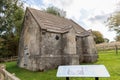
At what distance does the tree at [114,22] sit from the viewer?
3367 centimetres

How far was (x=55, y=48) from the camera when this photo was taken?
19844 millimetres

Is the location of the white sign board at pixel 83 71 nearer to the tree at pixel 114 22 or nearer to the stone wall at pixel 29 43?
the stone wall at pixel 29 43

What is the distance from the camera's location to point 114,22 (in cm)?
3512

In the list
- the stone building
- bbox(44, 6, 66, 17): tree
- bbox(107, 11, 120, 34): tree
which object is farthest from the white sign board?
bbox(44, 6, 66, 17): tree

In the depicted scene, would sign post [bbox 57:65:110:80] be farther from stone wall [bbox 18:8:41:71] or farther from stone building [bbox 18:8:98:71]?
stone wall [bbox 18:8:41:71]

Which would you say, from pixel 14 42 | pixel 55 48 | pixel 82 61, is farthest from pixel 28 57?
pixel 14 42

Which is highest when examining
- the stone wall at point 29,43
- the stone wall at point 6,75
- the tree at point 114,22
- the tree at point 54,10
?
the tree at point 54,10

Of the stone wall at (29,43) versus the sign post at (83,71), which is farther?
the stone wall at (29,43)

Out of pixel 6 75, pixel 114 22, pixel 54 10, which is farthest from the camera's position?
pixel 54 10

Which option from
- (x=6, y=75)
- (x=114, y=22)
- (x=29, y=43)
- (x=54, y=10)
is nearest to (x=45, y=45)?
(x=29, y=43)

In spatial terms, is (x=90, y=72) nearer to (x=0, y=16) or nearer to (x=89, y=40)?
(x=89, y=40)

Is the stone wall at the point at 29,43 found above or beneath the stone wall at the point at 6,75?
above

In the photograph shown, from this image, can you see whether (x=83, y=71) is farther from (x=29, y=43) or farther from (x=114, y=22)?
(x=114, y=22)

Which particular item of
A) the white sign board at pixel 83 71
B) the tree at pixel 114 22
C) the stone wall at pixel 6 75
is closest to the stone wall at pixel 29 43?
the stone wall at pixel 6 75
